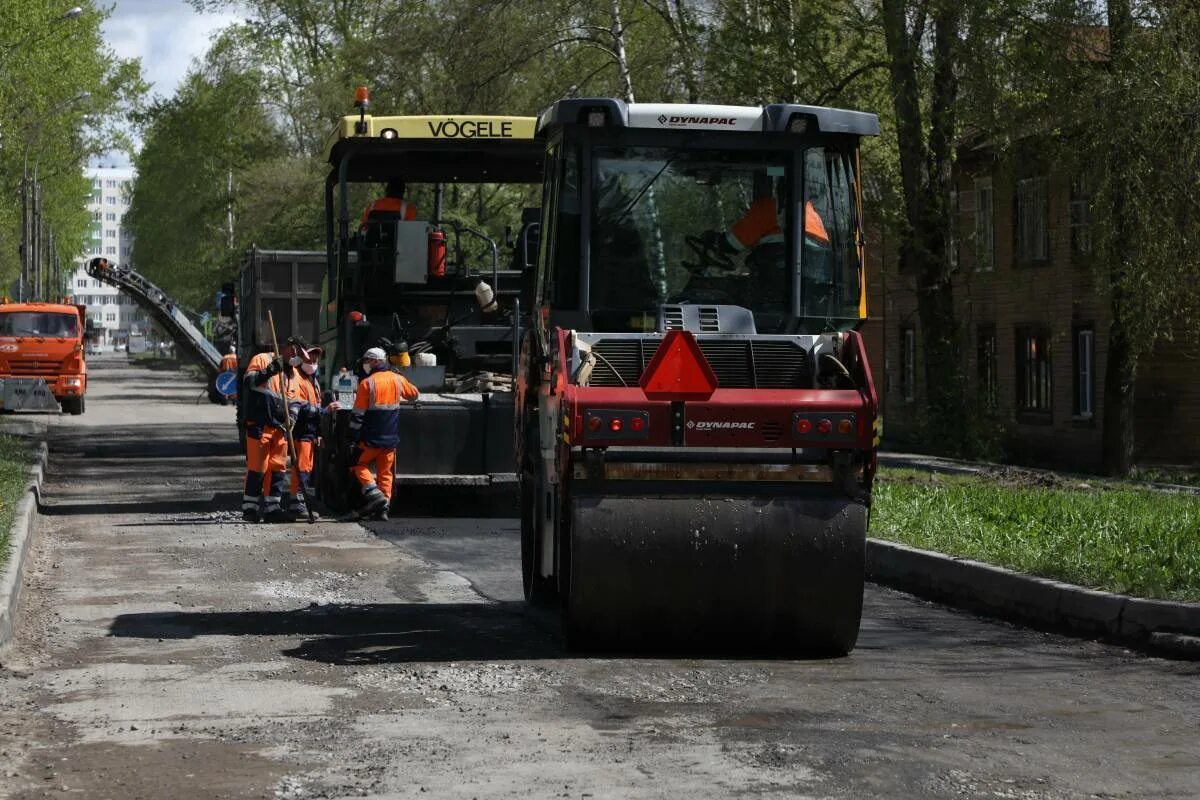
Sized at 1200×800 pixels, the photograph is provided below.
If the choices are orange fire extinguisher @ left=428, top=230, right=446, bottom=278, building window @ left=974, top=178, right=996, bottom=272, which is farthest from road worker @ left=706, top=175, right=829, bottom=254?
building window @ left=974, top=178, right=996, bottom=272

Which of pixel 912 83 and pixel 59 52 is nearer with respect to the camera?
pixel 912 83

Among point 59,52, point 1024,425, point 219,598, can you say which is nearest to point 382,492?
point 219,598

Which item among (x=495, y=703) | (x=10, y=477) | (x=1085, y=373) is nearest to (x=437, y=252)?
(x=10, y=477)

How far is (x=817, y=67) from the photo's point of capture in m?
25.7

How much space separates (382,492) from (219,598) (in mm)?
4807

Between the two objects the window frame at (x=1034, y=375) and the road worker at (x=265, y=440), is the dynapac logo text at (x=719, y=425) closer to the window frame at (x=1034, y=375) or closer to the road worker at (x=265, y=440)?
the road worker at (x=265, y=440)

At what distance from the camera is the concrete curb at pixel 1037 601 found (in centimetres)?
981

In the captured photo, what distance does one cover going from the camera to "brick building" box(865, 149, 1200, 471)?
96.3ft

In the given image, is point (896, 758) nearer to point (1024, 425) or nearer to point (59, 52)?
point (1024, 425)

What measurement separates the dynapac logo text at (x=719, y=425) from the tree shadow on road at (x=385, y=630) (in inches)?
53.1

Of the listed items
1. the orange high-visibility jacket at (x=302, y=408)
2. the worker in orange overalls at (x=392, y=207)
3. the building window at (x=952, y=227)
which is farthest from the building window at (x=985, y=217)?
the orange high-visibility jacket at (x=302, y=408)

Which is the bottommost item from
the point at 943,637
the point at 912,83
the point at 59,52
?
the point at 943,637

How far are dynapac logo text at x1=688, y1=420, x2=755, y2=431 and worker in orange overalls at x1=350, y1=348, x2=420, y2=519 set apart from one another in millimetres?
7246

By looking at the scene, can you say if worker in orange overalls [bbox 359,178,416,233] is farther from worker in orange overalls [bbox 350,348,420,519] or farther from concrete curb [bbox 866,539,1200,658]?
concrete curb [bbox 866,539,1200,658]
